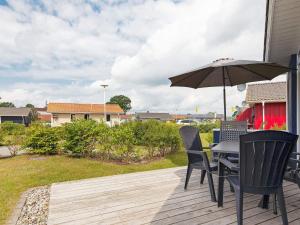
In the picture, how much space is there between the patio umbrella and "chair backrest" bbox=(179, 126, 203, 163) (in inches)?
37.5

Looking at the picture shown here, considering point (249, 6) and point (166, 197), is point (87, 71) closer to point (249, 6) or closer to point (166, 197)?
point (249, 6)

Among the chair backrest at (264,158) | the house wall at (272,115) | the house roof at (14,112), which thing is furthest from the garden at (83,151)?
the house roof at (14,112)

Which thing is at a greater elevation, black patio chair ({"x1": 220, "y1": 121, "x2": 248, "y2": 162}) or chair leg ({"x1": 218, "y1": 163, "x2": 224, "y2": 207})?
black patio chair ({"x1": 220, "y1": 121, "x2": 248, "y2": 162})

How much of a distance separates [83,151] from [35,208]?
4015mm

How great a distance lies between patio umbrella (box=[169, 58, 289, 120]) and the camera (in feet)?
12.5

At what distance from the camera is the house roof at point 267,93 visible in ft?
48.5

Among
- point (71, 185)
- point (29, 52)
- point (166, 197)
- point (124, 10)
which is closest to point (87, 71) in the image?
point (29, 52)

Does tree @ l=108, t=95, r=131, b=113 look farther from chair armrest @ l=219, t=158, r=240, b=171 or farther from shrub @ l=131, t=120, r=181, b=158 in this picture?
chair armrest @ l=219, t=158, r=240, b=171

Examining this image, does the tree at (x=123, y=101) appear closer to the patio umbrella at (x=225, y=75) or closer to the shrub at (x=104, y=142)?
the shrub at (x=104, y=142)

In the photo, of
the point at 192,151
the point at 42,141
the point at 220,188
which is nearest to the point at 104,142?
the point at 42,141

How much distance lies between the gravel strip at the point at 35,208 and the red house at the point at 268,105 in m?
13.4

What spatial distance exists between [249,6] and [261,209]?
3978mm

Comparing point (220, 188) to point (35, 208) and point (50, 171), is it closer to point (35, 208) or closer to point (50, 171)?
point (35, 208)

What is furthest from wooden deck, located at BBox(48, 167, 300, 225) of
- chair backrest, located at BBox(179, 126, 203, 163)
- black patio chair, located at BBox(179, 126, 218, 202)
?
chair backrest, located at BBox(179, 126, 203, 163)
